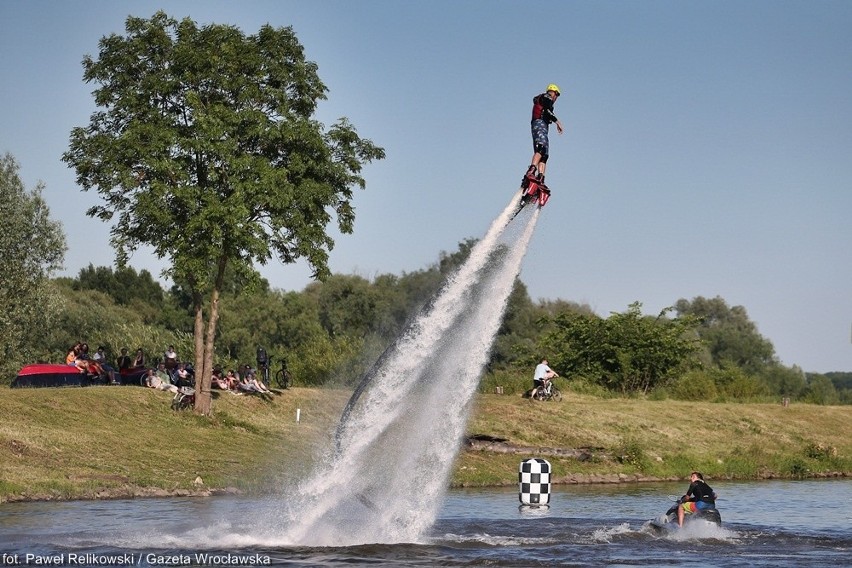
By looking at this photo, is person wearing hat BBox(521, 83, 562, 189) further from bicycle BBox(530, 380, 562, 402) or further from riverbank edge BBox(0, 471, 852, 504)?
bicycle BBox(530, 380, 562, 402)

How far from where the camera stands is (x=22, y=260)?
75938 mm

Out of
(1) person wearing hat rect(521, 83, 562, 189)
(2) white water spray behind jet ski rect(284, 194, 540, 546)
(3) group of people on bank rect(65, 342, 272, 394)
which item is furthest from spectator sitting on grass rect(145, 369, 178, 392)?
(1) person wearing hat rect(521, 83, 562, 189)

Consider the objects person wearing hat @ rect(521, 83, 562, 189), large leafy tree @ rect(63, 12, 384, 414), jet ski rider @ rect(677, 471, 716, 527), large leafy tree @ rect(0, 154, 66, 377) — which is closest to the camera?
person wearing hat @ rect(521, 83, 562, 189)

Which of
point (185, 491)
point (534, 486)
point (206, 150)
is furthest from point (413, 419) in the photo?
point (206, 150)

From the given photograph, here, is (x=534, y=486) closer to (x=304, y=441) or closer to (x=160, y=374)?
(x=304, y=441)

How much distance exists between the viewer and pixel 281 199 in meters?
52.7

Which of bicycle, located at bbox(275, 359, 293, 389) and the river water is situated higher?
bicycle, located at bbox(275, 359, 293, 389)

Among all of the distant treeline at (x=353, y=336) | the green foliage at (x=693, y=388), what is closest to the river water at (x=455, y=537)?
the distant treeline at (x=353, y=336)

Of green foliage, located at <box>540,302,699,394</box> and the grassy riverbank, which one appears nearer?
the grassy riverbank

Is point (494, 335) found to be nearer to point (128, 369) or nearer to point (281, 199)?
point (281, 199)

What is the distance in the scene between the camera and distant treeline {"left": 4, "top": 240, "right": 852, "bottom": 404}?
253ft

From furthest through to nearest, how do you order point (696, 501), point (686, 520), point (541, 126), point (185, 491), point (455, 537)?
point (185, 491)
point (696, 501)
point (686, 520)
point (455, 537)
point (541, 126)

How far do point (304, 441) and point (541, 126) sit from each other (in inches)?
382

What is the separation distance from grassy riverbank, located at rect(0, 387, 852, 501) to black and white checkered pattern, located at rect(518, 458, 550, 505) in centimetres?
703
